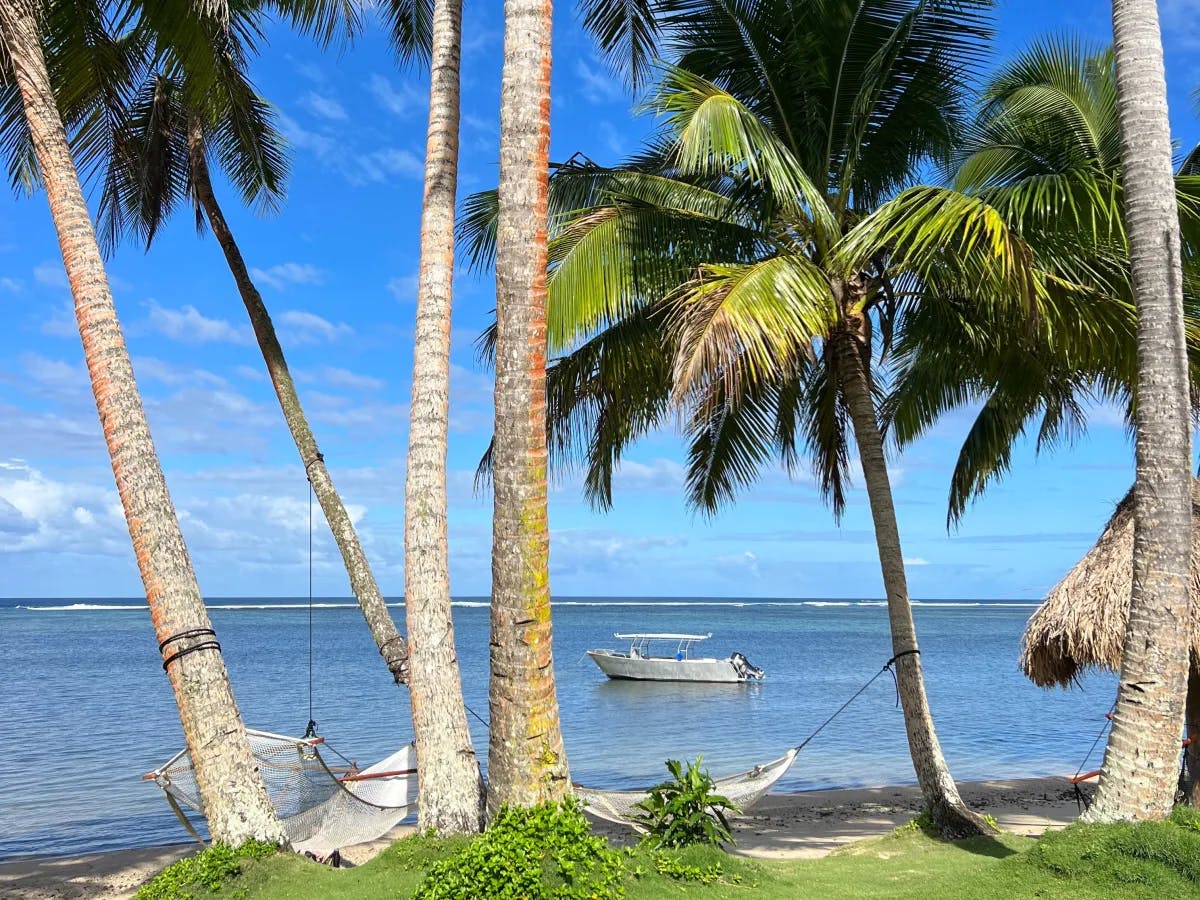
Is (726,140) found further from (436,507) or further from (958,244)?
(436,507)

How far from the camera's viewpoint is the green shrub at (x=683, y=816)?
18.7ft

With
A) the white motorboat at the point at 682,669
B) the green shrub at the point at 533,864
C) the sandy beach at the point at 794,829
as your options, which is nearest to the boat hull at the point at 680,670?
the white motorboat at the point at 682,669

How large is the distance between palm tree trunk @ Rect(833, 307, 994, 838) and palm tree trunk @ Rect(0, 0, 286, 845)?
14.4ft

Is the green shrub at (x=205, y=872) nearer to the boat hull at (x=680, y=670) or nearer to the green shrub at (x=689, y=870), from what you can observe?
the green shrub at (x=689, y=870)

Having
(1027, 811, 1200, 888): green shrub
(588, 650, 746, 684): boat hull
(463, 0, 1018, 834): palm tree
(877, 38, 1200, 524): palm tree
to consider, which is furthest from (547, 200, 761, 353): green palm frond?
(588, 650, 746, 684): boat hull

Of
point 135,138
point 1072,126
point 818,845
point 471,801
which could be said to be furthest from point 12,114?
point 818,845

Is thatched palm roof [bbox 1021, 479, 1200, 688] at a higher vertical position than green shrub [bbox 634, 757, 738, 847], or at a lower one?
higher

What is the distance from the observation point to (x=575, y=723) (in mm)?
22703

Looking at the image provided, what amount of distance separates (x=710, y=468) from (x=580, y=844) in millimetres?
5259

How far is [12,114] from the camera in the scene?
718 centimetres

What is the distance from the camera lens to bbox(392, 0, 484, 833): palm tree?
5.68 meters

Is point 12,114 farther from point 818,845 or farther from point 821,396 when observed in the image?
point 818,845

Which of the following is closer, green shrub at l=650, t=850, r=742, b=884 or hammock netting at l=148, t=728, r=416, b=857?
green shrub at l=650, t=850, r=742, b=884

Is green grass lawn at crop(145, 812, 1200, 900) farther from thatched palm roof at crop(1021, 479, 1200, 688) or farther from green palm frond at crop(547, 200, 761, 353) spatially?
green palm frond at crop(547, 200, 761, 353)
